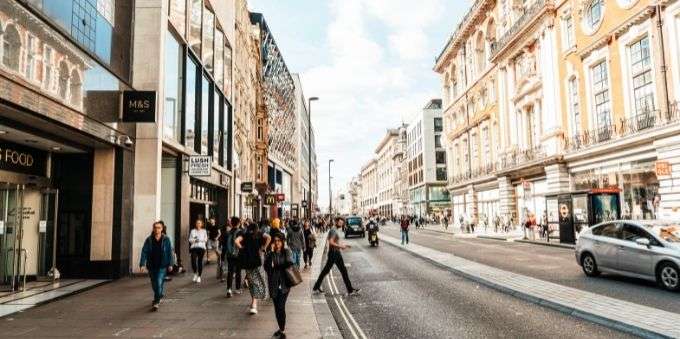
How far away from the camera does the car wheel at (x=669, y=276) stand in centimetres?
998

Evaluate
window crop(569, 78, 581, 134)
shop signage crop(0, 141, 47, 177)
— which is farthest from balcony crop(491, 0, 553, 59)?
shop signage crop(0, 141, 47, 177)

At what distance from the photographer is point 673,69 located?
21.8m

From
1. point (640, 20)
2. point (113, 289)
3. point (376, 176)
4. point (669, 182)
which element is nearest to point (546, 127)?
point (640, 20)

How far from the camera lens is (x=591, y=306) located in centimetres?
832

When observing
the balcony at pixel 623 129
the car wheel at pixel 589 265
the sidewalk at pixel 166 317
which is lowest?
the sidewalk at pixel 166 317

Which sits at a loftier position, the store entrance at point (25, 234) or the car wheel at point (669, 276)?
the store entrance at point (25, 234)

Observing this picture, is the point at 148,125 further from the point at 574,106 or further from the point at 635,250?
the point at 574,106

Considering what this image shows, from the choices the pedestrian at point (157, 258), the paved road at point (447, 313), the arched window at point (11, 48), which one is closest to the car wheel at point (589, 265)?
the paved road at point (447, 313)

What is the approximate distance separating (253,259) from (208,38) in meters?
14.7

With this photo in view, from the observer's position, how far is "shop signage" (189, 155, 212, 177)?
52.5 feet

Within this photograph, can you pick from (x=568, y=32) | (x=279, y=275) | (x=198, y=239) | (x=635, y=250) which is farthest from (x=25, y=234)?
(x=568, y=32)

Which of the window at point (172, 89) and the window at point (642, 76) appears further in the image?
the window at point (642, 76)

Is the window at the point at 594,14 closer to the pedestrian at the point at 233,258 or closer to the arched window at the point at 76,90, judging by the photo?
the pedestrian at the point at 233,258

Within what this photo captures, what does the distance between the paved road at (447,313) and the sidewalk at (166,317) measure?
31.2 inches
